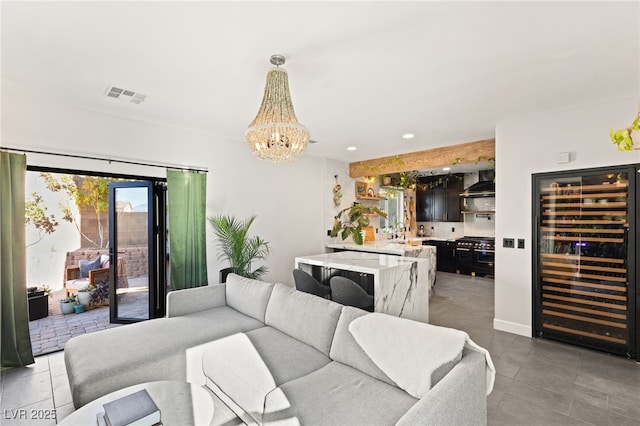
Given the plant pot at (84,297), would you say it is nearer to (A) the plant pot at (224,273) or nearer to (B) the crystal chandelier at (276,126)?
(A) the plant pot at (224,273)

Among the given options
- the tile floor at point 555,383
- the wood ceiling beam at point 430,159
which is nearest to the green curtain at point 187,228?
the wood ceiling beam at point 430,159

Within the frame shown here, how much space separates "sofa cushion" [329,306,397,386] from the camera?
1896mm

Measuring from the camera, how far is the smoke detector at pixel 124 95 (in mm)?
2910

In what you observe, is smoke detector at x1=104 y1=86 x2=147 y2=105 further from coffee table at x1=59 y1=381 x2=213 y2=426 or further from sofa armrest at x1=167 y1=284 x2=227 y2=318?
coffee table at x1=59 y1=381 x2=213 y2=426

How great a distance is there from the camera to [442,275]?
7.38 metres

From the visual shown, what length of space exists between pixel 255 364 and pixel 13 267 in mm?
2682

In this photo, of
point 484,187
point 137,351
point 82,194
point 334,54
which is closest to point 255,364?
point 137,351

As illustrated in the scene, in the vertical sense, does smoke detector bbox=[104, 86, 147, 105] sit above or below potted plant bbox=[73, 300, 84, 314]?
above

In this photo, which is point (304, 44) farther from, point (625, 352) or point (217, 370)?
point (625, 352)

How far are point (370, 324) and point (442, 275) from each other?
601 cm

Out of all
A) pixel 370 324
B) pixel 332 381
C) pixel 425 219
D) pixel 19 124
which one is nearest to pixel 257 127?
pixel 370 324

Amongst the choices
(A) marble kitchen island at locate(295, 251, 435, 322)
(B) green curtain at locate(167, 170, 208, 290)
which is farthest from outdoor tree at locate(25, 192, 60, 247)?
(A) marble kitchen island at locate(295, 251, 435, 322)

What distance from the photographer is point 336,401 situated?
1.63 metres

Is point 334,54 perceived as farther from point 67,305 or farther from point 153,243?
point 67,305
